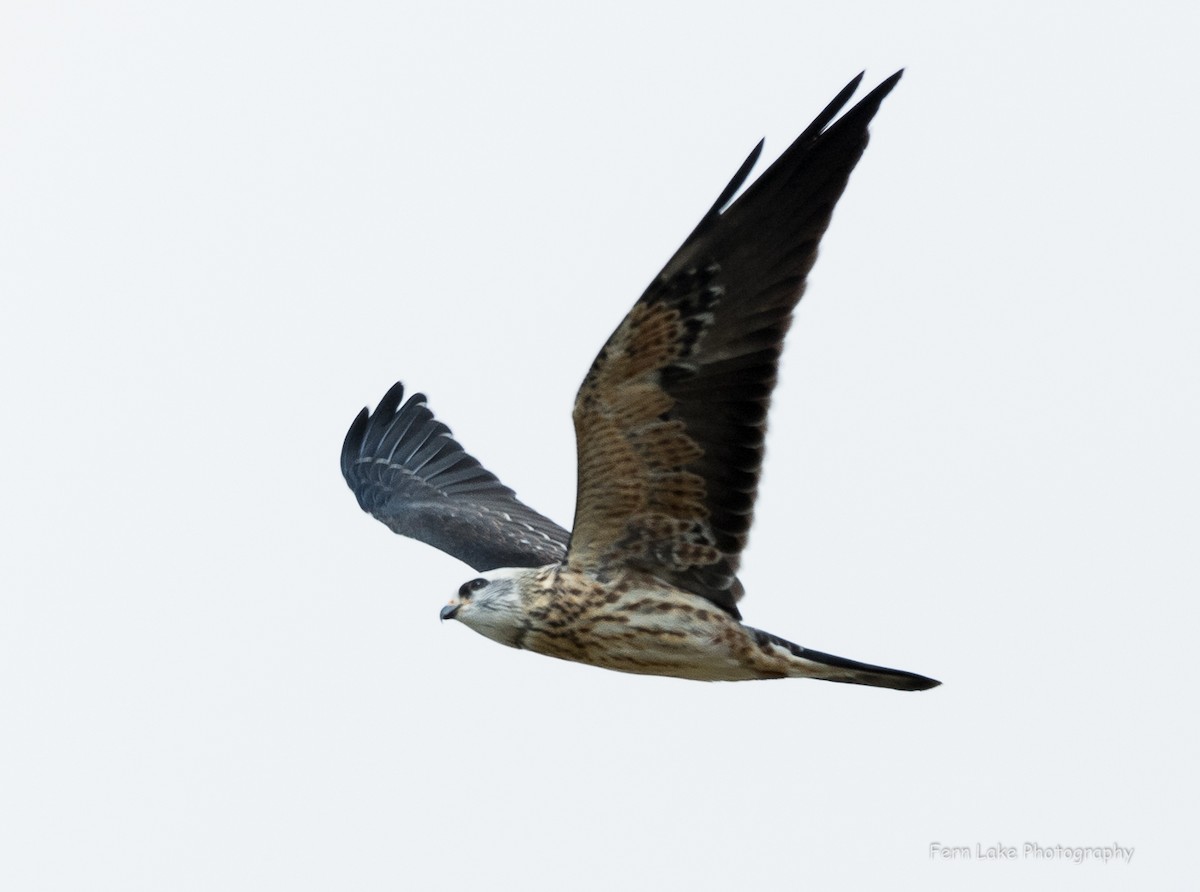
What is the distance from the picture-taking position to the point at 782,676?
1140 cm

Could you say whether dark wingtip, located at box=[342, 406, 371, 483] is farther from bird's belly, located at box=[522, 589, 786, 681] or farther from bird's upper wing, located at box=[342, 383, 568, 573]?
bird's belly, located at box=[522, 589, 786, 681]

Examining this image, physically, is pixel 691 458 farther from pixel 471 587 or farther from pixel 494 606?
pixel 471 587

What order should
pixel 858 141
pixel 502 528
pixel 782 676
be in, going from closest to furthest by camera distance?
pixel 858 141 → pixel 782 676 → pixel 502 528

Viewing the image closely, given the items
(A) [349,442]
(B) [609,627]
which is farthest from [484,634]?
(A) [349,442]

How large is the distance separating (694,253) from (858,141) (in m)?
1.01

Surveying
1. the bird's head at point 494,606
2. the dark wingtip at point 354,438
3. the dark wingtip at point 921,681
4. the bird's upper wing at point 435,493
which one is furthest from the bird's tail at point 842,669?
the dark wingtip at point 354,438

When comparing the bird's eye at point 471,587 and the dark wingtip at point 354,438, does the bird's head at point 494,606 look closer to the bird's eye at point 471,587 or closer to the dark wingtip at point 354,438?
the bird's eye at point 471,587

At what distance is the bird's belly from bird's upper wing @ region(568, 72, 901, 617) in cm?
56

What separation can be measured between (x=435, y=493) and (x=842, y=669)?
5.11 meters

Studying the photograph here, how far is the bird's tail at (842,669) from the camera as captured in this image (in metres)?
11.1

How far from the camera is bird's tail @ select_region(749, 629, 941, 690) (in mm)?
11117

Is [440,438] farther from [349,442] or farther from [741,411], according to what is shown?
[741,411]

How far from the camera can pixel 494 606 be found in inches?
451

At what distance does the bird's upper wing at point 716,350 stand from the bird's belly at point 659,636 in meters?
0.56
